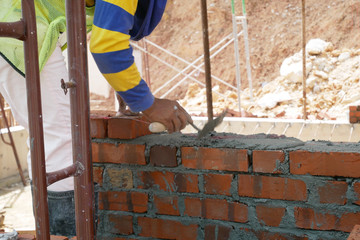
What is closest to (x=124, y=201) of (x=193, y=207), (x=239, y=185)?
(x=193, y=207)

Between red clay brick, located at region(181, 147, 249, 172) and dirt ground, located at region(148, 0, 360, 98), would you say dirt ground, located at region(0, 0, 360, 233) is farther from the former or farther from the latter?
red clay brick, located at region(181, 147, 249, 172)

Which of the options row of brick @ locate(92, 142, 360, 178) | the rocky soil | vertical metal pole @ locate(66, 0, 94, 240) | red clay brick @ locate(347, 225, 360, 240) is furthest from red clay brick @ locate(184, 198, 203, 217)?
the rocky soil

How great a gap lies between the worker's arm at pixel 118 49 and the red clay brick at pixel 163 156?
0.85 ft

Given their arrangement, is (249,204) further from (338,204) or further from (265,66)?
(265,66)

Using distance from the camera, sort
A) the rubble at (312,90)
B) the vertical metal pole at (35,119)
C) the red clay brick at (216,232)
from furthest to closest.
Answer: the rubble at (312,90)
the red clay brick at (216,232)
the vertical metal pole at (35,119)

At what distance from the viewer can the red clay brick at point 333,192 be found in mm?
1678

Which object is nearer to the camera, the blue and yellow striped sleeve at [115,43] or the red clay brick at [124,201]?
the blue and yellow striped sleeve at [115,43]

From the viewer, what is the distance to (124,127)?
6.57 ft

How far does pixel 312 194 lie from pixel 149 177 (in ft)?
2.21

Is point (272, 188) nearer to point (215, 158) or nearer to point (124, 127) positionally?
point (215, 158)

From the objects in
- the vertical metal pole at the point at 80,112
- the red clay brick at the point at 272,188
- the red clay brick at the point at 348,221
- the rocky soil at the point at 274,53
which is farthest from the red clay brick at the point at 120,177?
the rocky soil at the point at 274,53

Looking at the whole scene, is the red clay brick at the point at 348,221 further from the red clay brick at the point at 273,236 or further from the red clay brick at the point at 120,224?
the red clay brick at the point at 120,224

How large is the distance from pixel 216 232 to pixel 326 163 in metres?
0.53

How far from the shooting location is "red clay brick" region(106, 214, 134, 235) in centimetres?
204
